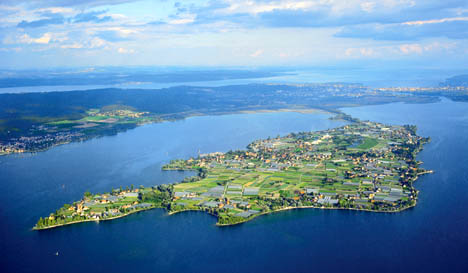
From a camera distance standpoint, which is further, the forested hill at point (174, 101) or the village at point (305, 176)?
the forested hill at point (174, 101)

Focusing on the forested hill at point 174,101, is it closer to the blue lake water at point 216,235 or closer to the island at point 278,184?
the blue lake water at point 216,235

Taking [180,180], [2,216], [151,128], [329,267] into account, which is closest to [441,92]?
[151,128]

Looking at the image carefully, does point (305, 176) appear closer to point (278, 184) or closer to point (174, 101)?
point (278, 184)

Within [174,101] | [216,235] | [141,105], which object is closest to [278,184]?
[216,235]

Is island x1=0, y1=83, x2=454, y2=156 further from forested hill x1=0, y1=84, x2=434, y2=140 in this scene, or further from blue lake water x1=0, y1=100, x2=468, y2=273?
blue lake water x1=0, y1=100, x2=468, y2=273

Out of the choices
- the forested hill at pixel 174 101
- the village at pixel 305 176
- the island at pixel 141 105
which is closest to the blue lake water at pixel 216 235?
the village at pixel 305 176

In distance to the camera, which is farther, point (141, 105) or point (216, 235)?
point (141, 105)

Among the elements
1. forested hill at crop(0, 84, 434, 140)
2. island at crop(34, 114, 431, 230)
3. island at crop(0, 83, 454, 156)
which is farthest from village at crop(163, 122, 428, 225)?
forested hill at crop(0, 84, 434, 140)
